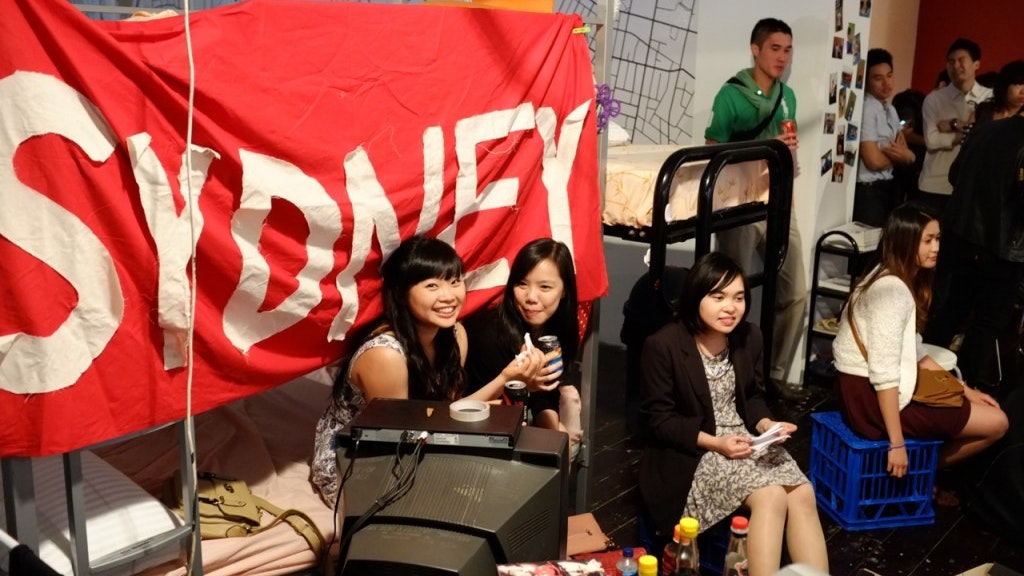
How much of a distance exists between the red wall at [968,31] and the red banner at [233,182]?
19.9 ft

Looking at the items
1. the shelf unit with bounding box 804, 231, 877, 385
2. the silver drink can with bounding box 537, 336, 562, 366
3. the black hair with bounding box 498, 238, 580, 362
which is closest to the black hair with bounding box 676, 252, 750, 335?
the black hair with bounding box 498, 238, 580, 362

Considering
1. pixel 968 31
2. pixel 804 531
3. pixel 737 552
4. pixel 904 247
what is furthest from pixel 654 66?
pixel 968 31

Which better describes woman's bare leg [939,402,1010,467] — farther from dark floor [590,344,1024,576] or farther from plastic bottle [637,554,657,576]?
plastic bottle [637,554,657,576]

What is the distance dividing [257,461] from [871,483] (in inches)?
83.3

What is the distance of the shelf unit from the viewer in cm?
459

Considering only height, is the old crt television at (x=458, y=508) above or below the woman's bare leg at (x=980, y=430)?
above

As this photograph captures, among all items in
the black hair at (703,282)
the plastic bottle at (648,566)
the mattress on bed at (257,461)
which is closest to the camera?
the plastic bottle at (648,566)

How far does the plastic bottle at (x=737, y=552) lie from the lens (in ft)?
7.51

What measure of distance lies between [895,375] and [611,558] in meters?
1.40

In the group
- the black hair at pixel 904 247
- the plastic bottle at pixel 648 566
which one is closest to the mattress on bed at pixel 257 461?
the plastic bottle at pixel 648 566

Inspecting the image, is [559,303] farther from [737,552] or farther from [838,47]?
[838,47]

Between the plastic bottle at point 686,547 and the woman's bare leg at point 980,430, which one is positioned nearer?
the plastic bottle at point 686,547

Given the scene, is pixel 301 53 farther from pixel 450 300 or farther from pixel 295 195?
pixel 450 300

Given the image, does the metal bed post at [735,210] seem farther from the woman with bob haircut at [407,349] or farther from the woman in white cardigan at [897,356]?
the woman with bob haircut at [407,349]
